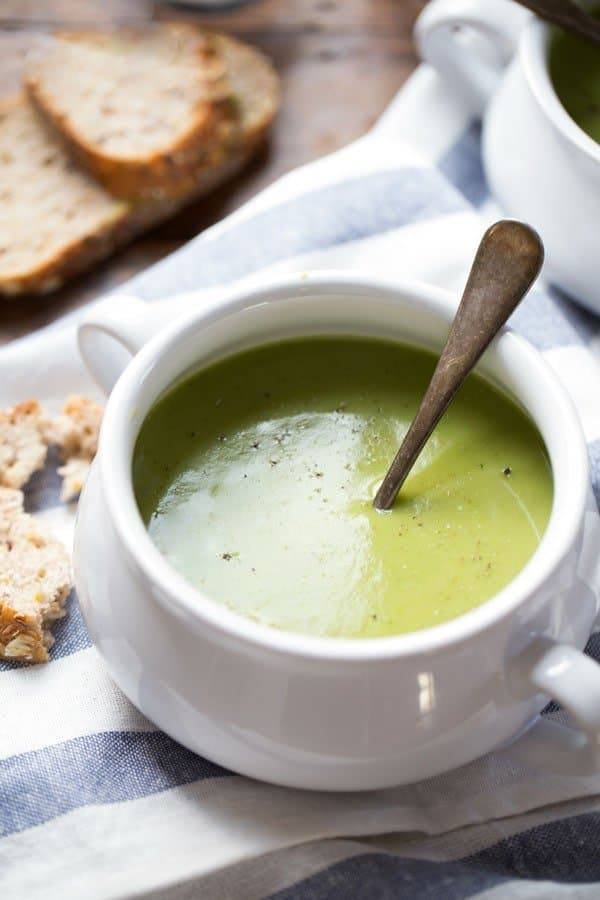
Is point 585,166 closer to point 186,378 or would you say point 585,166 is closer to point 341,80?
point 186,378

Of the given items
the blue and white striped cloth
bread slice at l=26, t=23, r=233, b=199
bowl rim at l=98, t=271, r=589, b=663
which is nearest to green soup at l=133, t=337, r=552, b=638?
bowl rim at l=98, t=271, r=589, b=663

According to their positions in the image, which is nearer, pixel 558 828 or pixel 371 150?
pixel 558 828

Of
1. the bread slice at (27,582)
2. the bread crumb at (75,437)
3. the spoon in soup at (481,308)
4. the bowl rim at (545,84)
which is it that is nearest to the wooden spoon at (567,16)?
the bowl rim at (545,84)

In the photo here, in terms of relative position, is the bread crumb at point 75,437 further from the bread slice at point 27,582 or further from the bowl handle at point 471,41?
the bowl handle at point 471,41

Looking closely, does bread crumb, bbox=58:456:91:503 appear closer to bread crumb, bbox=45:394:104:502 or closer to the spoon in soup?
bread crumb, bbox=45:394:104:502

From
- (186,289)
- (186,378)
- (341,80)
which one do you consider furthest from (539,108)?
(341,80)

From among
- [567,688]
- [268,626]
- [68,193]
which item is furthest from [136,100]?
[567,688]

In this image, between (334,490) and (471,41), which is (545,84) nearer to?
(471,41)
